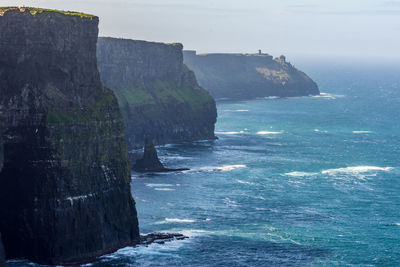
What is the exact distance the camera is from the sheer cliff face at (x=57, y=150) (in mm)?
97562

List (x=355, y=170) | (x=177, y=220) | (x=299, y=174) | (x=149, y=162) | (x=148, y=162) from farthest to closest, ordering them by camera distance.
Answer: (x=355, y=170)
(x=149, y=162)
(x=148, y=162)
(x=299, y=174)
(x=177, y=220)

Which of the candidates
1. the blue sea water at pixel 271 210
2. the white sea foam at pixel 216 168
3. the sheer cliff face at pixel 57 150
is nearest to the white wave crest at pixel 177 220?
the blue sea water at pixel 271 210

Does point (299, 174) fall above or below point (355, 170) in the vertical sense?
below

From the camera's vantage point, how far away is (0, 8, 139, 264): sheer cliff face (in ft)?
320

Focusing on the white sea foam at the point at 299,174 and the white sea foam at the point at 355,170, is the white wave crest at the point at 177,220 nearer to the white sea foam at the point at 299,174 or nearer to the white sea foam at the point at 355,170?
the white sea foam at the point at 299,174

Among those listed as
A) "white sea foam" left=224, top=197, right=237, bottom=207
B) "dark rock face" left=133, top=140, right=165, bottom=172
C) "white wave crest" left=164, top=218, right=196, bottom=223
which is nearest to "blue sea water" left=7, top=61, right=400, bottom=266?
"white sea foam" left=224, top=197, right=237, bottom=207

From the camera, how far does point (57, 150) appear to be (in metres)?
98.6

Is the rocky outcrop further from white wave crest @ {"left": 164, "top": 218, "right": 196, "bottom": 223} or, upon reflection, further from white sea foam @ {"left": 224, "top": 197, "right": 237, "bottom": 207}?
white wave crest @ {"left": 164, "top": 218, "right": 196, "bottom": 223}

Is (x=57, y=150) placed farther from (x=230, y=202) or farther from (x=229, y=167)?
(x=229, y=167)

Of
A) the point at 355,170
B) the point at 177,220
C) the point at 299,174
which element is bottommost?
the point at 177,220

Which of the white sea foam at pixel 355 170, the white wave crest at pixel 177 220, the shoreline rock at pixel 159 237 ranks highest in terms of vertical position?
the white sea foam at pixel 355 170

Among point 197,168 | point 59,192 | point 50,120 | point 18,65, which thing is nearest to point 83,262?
point 59,192

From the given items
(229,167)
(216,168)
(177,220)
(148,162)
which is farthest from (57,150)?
(229,167)

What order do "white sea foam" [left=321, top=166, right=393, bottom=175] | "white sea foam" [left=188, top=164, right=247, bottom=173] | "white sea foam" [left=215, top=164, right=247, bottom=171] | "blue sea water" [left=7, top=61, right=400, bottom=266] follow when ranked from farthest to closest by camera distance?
1. "white sea foam" [left=215, top=164, right=247, bottom=171]
2. "white sea foam" [left=321, top=166, right=393, bottom=175]
3. "white sea foam" [left=188, top=164, right=247, bottom=173]
4. "blue sea water" [left=7, top=61, right=400, bottom=266]
